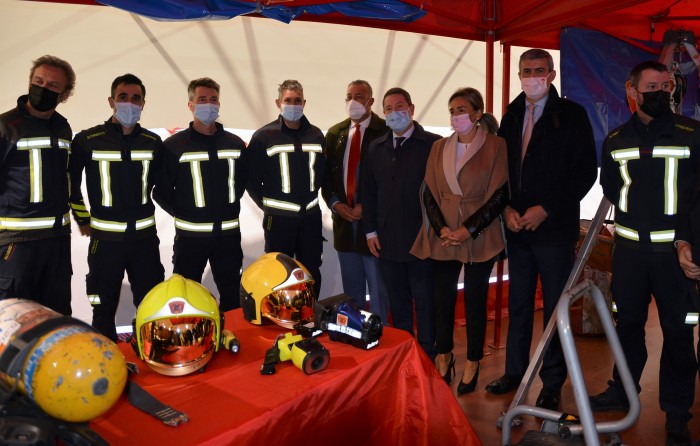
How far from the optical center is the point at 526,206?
11.3ft

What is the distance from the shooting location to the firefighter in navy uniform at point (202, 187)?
369 centimetres

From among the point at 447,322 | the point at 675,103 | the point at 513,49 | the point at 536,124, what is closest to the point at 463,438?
the point at 447,322

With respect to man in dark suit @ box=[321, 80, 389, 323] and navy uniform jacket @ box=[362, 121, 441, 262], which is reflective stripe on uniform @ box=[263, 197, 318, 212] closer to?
man in dark suit @ box=[321, 80, 389, 323]

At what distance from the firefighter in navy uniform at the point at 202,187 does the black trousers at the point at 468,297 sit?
1267 mm

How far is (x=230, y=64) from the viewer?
184 inches

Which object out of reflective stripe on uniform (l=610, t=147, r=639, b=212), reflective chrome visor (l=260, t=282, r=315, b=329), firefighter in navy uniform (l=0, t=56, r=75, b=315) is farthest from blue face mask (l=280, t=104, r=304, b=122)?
reflective stripe on uniform (l=610, t=147, r=639, b=212)

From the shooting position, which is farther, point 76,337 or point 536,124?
point 536,124

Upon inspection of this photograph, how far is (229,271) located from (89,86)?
1.59 m

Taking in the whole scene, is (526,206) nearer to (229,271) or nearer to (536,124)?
(536,124)

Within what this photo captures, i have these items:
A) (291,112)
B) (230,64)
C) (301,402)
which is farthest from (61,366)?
(230,64)

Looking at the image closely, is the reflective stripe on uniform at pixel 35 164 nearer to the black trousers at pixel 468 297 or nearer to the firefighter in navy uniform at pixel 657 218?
the black trousers at pixel 468 297

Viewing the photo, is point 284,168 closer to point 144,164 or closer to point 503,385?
point 144,164

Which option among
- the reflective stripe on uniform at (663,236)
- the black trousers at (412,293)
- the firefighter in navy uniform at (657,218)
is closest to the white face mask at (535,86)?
the firefighter in navy uniform at (657,218)

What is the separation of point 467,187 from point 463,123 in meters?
0.37
